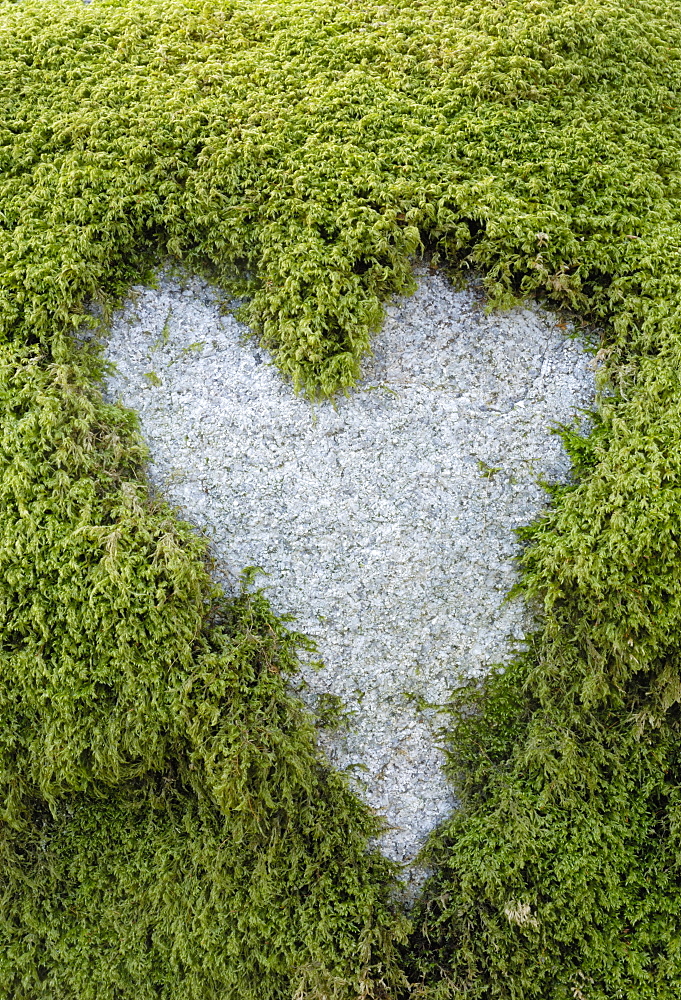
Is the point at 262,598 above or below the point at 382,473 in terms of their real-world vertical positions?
below

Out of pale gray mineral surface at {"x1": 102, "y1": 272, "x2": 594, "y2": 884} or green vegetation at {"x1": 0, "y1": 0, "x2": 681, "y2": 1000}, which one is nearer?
green vegetation at {"x1": 0, "y1": 0, "x2": 681, "y2": 1000}

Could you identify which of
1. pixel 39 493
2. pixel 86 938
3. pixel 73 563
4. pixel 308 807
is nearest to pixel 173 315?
pixel 39 493

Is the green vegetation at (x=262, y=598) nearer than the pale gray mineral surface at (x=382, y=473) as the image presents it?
Yes

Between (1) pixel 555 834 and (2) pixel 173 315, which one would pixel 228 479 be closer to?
(2) pixel 173 315
